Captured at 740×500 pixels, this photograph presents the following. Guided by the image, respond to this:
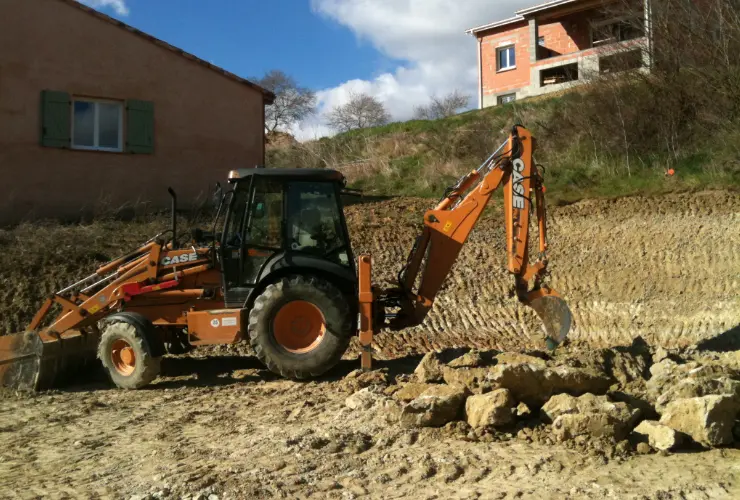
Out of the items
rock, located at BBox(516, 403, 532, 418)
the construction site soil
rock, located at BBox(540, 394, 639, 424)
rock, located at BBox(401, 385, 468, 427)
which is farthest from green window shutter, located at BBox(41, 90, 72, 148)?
rock, located at BBox(540, 394, 639, 424)

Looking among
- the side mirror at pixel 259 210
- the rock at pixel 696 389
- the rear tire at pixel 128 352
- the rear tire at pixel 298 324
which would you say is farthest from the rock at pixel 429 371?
the rear tire at pixel 128 352

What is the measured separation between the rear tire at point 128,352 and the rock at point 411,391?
3.10 metres

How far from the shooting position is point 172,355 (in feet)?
31.6

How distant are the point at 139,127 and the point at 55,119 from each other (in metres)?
1.68

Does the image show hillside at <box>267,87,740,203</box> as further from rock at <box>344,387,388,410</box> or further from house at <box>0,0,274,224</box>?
rock at <box>344,387,388,410</box>

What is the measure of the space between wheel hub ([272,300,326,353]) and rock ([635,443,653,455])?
12.4ft

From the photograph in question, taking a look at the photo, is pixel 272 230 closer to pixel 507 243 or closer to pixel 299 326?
pixel 299 326

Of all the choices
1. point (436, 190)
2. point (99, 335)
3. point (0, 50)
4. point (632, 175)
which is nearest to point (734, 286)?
point (632, 175)

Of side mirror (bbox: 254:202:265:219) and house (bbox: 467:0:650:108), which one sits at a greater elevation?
house (bbox: 467:0:650:108)

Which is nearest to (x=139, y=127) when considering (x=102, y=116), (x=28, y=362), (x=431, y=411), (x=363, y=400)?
(x=102, y=116)

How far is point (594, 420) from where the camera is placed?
16.8ft

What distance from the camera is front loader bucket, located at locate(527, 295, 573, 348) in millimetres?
8172

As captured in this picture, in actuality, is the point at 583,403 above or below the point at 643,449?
above

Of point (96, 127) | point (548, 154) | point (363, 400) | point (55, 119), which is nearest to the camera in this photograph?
point (363, 400)
